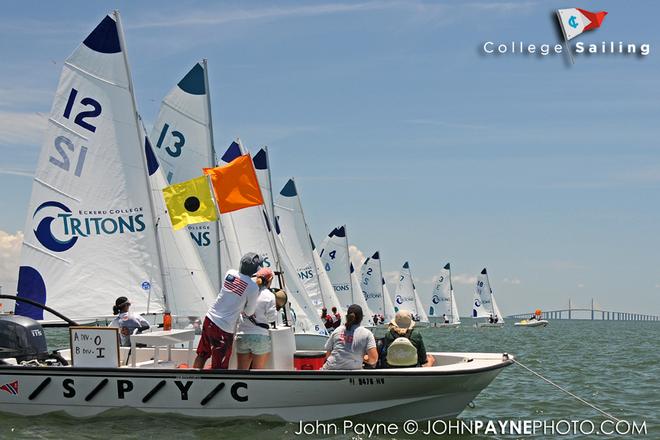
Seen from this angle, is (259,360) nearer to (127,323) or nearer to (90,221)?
(127,323)

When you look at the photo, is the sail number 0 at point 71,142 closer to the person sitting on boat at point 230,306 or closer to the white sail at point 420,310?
the person sitting on boat at point 230,306

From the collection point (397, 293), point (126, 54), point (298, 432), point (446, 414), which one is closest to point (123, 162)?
point (126, 54)

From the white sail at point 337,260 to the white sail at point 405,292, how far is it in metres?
31.9

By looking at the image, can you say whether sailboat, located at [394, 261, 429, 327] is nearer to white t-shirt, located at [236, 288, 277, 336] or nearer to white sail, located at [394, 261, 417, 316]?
white sail, located at [394, 261, 417, 316]

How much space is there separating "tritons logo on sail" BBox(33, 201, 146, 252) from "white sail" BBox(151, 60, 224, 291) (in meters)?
8.70

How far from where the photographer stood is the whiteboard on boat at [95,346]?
1207 centimetres

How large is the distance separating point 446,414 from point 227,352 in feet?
10.4

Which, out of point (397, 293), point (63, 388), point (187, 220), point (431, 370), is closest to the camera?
point (431, 370)

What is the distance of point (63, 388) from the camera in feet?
40.0

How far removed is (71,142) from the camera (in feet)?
48.3

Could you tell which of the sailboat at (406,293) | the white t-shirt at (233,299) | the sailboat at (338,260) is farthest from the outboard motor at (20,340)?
the sailboat at (406,293)

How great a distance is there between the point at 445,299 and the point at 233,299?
76.5 m

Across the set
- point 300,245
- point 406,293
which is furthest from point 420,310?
point 300,245

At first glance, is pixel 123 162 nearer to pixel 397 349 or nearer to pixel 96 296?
pixel 96 296
